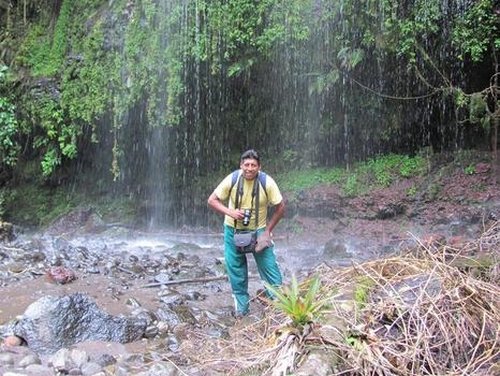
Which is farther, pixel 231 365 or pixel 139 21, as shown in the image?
pixel 139 21

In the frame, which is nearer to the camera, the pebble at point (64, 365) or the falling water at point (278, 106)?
the pebble at point (64, 365)

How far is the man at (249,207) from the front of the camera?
221 inches

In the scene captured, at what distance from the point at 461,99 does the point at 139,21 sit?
713 cm

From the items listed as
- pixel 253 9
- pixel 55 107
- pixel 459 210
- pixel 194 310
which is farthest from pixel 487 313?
pixel 55 107

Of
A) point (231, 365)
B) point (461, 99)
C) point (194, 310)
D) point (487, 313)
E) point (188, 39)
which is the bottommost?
point (194, 310)

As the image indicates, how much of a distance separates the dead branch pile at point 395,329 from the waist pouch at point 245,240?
1374mm

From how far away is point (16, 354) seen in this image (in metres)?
4.88

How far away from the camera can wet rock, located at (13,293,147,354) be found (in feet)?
17.0

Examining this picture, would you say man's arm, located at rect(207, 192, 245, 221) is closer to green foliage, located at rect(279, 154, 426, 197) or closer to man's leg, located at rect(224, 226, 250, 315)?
man's leg, located at rect(224, 226, 250, 315)

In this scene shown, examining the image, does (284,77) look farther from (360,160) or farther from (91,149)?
(91,149)

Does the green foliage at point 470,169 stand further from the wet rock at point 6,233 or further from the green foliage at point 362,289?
the wet rock at point 6,233

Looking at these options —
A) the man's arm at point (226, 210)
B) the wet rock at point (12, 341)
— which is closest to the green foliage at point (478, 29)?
the man's arm at point (226, 210)

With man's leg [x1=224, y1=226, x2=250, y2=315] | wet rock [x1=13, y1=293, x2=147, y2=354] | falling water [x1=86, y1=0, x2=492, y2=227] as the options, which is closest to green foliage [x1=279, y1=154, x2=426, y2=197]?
falling water [x1=86, y1=0, x2=492, y2=227]

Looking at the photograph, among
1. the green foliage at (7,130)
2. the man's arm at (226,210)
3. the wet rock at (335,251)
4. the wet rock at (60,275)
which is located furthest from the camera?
the green foliage at (7,130)
